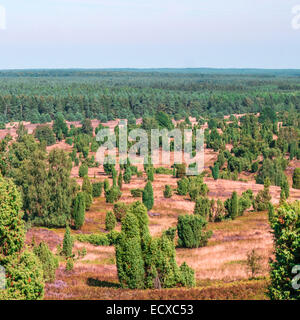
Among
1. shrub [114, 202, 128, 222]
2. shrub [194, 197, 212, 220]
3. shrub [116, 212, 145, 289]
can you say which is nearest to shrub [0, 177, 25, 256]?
shrub [116, 212, 145, 289]

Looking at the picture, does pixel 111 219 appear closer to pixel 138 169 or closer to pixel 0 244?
pixel 0 244

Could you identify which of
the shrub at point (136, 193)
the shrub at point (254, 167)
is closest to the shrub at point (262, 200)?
the shrub at point (136, 193)

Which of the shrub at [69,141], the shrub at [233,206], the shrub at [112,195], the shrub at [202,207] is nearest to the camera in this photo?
the shrub at [202,207]

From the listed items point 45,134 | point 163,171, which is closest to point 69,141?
point 45,134

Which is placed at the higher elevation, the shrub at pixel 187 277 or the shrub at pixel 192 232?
the shrub at pixel 187 277

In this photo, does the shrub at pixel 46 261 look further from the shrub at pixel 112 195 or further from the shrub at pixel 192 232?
the shrub at pixel 112 195

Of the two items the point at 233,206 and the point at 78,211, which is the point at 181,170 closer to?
the point at 233,206

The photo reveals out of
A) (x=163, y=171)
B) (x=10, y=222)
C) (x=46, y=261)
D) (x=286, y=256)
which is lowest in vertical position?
(x=163, y=171)

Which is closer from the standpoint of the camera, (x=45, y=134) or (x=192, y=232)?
(x=192, y=232)
